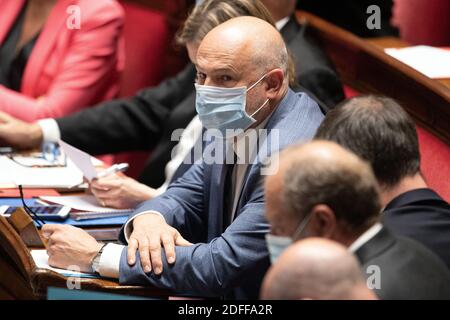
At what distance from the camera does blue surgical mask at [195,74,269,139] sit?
2.72m

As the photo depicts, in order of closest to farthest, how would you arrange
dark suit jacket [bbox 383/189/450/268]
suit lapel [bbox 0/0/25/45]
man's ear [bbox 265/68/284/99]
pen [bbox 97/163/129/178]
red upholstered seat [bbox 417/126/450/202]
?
dark suit jacket [bbox 383/189/450/268] → man's ear [bbox 265/68/284/99] → red upholstered seat [bbox 417/126/450/202] → pen [bbox 97/163/129/178] → suit lapel [bbox 0/0/25/45]

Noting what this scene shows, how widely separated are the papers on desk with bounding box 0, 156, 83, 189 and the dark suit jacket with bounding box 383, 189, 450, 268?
1.39 m

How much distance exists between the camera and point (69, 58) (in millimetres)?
4285

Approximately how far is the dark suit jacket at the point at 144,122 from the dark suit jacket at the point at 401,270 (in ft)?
6.28

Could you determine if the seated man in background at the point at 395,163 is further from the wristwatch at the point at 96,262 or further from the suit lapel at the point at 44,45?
the suit lapel at the point at 44,45

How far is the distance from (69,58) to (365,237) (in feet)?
8.68

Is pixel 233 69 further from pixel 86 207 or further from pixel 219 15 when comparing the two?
pixel 86 207

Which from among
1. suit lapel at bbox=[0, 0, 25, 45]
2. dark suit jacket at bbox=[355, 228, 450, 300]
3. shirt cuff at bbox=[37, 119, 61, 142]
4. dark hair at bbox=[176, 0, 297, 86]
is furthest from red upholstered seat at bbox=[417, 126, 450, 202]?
suit lapel at bbox=[0, 0, 25, 45]

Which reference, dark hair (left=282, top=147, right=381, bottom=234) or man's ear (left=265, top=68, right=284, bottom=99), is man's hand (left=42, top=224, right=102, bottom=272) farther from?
dark hair (left=282, top=147, right=381, bottom=234)

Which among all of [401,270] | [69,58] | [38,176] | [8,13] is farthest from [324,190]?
[8,13]

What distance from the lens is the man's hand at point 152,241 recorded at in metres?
2.52

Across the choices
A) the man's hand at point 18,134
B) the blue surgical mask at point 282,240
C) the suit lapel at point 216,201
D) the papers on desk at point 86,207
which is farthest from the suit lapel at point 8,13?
the blue surgical mask at point 282,240

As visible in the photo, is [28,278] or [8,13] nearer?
[28,278]
